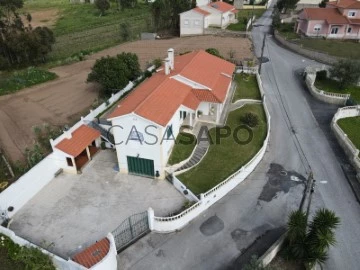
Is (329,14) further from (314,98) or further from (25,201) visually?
(25,201)

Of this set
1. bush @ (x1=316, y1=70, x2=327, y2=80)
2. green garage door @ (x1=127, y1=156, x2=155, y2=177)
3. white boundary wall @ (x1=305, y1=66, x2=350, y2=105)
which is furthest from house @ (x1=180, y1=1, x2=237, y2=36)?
green garage door @ (x1=127, y1=156, x2=155, y2=177)

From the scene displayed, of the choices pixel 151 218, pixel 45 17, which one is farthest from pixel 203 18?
pixel 45 17

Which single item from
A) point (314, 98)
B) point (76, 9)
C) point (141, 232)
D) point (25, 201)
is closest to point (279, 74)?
point (314, 98)

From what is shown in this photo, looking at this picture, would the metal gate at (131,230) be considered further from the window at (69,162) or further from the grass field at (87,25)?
the grass field at (87,25)

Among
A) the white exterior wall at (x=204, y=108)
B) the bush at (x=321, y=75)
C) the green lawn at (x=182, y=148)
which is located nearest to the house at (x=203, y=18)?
the bush at (x=321, y=75)

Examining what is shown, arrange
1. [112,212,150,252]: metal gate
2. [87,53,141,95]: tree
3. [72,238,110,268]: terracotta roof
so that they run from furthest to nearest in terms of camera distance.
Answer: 1. [87,53,141,95]: tree
2. [112,212,150,252]: metal gate
3. [72,238,110,268]: terracotta roof

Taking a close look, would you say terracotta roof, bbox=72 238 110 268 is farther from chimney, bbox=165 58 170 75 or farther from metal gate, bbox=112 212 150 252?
chimney, bbox=165 58 170 75
